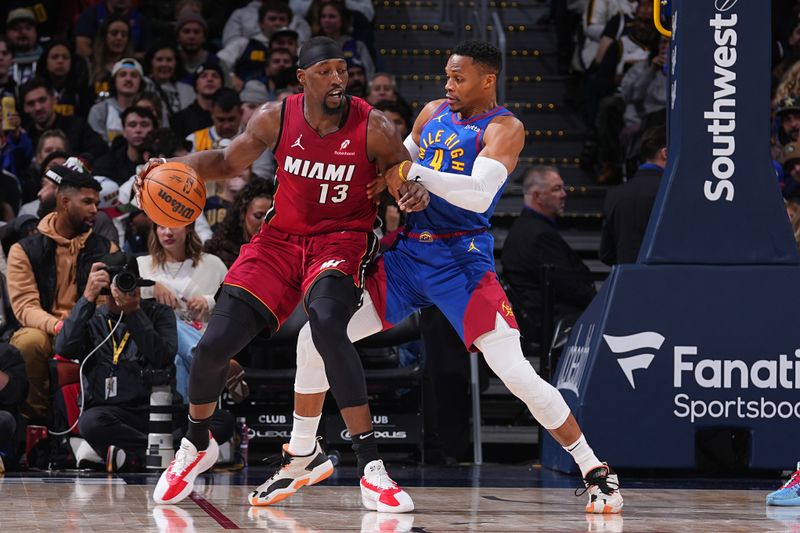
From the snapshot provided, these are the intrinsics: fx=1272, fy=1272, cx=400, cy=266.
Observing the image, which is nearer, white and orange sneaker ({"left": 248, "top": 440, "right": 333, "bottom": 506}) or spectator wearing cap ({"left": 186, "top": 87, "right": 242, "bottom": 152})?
white and orange sneaker ({"left": 248, "top": 440, "right": 333, "bottom": 506})

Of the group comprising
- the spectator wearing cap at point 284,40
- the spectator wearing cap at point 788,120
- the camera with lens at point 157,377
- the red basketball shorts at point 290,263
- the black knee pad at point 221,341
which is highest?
the spectator wearing cap at point 284,40

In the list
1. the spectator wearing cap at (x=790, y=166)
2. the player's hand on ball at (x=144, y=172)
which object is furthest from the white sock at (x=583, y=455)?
the spectator wearing cap at (x=790, y=166)

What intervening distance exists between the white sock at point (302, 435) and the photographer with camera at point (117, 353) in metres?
1.63

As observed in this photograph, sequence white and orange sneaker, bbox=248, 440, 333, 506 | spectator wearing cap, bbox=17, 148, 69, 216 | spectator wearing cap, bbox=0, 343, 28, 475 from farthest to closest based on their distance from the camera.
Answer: spectator wearing cap, bbox=17, 148, 69, 216 → spectator wearing cap, bbox=0, 343, 28, 475 → white and orange sneaker, bbox=248, 440, 333, 506

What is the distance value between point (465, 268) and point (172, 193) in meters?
1.27

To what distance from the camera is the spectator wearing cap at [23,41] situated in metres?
11.3

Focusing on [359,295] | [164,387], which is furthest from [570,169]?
[359,295]

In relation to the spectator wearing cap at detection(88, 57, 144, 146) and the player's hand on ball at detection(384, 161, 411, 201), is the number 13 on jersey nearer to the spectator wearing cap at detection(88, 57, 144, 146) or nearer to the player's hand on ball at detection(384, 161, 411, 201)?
the player's hand on ball at detection(384, 161, 411, 201)

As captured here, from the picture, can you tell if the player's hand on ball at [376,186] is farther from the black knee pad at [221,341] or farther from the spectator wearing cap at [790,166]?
the spectator wearing cap at [790,166]

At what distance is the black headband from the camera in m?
5.21

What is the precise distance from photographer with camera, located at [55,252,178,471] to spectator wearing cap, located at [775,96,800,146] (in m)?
5.22

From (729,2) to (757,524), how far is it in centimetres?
294

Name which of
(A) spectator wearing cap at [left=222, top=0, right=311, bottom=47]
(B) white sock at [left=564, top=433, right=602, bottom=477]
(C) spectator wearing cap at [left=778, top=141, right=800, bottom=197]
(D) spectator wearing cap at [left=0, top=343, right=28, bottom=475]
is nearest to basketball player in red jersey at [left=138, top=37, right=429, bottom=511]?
(B) white sock at [left=564, top=433, right=602, bottom=477]

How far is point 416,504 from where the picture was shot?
212 inches
